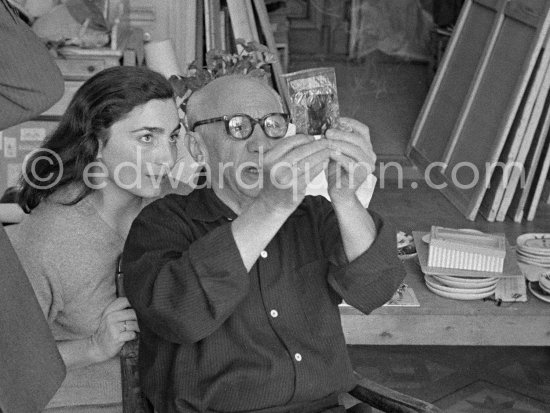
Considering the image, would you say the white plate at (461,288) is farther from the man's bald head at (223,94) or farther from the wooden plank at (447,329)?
the man's bald head at (223,94)

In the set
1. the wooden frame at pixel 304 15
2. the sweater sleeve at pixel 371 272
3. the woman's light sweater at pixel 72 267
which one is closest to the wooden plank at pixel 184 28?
the woman's light sweater at pixel 72 267

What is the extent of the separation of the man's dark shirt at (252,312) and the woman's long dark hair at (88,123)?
0.27 metres

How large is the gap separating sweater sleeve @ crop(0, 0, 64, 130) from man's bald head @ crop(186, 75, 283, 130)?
0.61 meters

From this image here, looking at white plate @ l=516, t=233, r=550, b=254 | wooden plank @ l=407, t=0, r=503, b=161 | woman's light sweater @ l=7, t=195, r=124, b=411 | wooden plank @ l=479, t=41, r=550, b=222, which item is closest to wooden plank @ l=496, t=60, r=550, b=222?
wooden plank @ l=479, t=41, r=550, b=222

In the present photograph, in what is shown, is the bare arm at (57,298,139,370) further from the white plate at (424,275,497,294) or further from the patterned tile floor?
the patterned tile floor

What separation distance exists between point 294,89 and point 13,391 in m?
0.88

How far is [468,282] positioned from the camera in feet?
8.96

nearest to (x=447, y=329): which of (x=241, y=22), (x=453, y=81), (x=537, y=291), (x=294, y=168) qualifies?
(x=537, y=291)

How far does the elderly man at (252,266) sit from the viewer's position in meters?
1.81

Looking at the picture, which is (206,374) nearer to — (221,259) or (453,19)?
(221,259)

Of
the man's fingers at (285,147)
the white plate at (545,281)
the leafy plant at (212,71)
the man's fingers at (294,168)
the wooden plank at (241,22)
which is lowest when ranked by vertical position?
the wooden plank at (241,22)

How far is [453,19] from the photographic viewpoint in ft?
26.4

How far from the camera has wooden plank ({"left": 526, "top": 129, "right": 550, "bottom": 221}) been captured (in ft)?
13.8

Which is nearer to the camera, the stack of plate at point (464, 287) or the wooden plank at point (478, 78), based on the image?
the stack of plate at point (464, 287)
